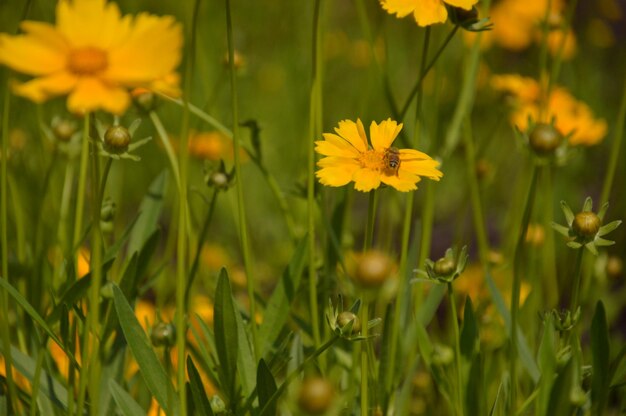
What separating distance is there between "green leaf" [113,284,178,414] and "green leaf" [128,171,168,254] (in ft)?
0.67

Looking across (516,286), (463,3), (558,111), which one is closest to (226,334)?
(516,286)

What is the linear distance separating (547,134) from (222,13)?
7.08 feet

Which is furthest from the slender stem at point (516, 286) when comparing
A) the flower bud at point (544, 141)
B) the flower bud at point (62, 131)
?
the flower bud at point (62, 131)

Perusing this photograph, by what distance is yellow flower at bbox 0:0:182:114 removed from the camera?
57cm

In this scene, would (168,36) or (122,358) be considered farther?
(122,358)

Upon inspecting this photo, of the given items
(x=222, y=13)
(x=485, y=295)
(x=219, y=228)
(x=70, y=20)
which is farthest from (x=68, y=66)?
(x=222, y=13)

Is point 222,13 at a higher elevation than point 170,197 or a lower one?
higher

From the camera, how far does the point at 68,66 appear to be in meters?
0.61

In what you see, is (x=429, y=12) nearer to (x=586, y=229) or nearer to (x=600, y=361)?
(x=586, y=229)

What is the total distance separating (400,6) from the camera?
0.75 m

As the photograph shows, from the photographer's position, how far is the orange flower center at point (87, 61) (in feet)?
1.97

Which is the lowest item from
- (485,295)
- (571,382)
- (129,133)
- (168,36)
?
(485,295)

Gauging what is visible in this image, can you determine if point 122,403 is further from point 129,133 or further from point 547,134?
point 547,134

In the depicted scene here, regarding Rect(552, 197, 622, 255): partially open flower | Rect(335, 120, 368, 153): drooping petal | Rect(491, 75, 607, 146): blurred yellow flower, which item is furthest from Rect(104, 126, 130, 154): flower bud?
Rect(491, 75, 607, 146): blurred yellow flower
